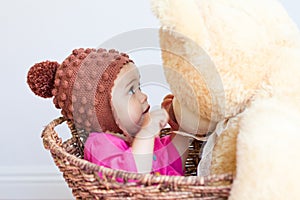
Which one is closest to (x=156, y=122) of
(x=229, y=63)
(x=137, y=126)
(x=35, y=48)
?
(x=137, y=126)

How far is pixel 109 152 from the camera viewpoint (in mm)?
842

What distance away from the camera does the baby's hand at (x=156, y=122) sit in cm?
87

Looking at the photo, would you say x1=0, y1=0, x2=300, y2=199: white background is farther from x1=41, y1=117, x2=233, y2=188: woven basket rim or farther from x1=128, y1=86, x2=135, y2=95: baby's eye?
x1=41, y1=117, x2=233, y2=188: woven basket rim

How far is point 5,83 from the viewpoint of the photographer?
1.35 metres

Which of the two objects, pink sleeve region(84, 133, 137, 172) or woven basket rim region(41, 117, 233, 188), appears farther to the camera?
pink sleeve region(84, 133, 137, 172)

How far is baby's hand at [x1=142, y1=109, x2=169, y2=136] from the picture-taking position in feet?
2.86

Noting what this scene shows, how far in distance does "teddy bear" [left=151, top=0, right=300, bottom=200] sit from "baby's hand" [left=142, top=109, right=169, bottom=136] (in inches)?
3.1

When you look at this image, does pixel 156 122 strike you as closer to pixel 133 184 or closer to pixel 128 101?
pixel 128 101

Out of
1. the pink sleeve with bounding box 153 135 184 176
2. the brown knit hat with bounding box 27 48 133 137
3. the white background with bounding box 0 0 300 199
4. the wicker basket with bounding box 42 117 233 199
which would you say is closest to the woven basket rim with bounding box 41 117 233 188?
the wicker basket with bounding box 42 117 233 199

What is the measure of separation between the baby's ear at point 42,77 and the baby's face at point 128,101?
132mm

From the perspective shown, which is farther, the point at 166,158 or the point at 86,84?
the point at 166,158

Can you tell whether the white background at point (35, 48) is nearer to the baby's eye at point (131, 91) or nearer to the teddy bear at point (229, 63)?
the baby's eye at point (131, 91)

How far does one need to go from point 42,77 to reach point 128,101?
17cm

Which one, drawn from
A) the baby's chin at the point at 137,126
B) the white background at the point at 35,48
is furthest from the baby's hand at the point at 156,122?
the white background at the point at 35,48
